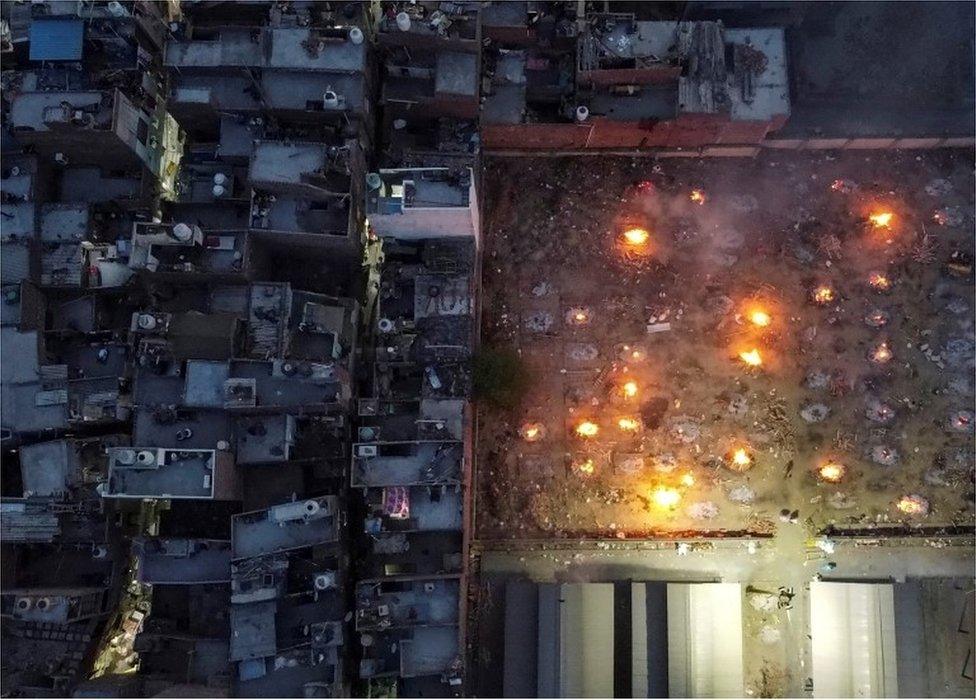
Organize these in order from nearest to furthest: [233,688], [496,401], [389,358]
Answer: [233,688]
[389,358]
[496,401]

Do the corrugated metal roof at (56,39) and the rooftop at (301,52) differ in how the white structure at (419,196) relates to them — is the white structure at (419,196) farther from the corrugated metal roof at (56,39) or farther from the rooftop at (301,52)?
the corrugated metal roof at (56,39)

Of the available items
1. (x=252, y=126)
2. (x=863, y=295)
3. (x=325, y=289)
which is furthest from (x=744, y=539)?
(x=252, y=126)

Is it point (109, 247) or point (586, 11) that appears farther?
point (586, 11)

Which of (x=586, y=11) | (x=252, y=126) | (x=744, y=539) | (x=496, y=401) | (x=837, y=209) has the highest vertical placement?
(x=586, y=11)

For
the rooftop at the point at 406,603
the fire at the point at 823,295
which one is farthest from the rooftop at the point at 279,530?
the fire at the point at 823,295

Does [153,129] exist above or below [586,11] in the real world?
below

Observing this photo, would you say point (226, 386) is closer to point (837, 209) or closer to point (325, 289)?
point (325, 289)
